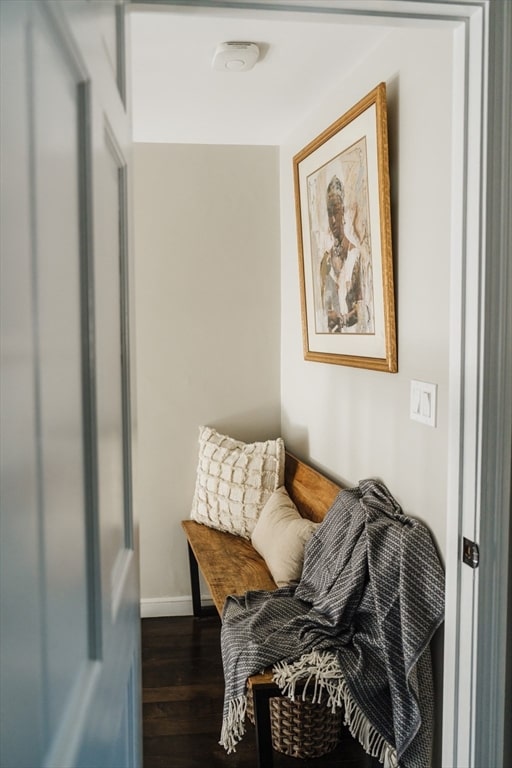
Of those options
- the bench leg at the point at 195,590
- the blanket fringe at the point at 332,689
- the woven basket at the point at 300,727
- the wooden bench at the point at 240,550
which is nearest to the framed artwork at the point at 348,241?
the wooden bench at the point at 240,550

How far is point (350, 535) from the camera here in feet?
7.27

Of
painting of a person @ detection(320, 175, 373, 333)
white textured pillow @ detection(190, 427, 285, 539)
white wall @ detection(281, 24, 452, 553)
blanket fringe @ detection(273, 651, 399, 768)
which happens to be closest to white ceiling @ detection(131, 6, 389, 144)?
white wall @ detection(281, 24, 452, 553)

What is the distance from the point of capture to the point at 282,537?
2830 mm

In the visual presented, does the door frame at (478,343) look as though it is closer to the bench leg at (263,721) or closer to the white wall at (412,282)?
the white wall at (412,282)

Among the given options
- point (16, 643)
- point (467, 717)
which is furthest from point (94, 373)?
point (467, 717)

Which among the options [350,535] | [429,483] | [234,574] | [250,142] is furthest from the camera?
[250,142]

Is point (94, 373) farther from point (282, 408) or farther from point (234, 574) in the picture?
point (282, 408)

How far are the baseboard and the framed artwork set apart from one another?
1.50 m

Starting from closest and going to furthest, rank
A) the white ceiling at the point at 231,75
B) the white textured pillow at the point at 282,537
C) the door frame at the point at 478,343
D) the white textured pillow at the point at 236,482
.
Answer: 1. the door frame at the point at 478,343
2. the white ceiling at the point at 231,75
3. the white textured pillow at the point at 282,537
4. the white textured pillow at the point at 236,482

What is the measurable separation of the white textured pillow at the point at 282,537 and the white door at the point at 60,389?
5.22 ft

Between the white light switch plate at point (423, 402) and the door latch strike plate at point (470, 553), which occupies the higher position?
the white light switch plate at point (423, 402)

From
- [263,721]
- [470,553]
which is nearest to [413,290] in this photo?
[470,553]

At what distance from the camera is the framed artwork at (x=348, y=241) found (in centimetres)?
226

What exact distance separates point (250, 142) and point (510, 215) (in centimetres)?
250
